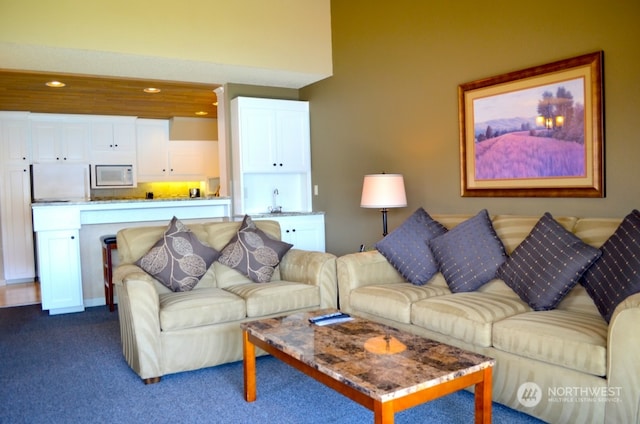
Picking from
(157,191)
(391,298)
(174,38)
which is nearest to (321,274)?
(391,298)

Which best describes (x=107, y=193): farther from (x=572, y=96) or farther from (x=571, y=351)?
(x=571, y=351)

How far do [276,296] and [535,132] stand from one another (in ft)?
6.50

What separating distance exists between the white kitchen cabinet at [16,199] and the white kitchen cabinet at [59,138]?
14 centimetres

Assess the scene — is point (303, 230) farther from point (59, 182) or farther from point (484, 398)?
point (59, 182)

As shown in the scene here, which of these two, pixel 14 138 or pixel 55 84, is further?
pixel 14 138

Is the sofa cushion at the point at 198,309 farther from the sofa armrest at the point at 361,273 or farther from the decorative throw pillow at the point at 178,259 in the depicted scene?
the sofa armrest at the point at 361,273

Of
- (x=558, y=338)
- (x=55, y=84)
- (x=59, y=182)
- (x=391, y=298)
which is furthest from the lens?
(x=59, y=182)

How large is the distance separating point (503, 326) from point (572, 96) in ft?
5.07

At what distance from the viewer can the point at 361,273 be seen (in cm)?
361

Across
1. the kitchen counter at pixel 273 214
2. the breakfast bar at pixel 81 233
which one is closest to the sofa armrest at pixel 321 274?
the kitchen counter at pixel 273 214

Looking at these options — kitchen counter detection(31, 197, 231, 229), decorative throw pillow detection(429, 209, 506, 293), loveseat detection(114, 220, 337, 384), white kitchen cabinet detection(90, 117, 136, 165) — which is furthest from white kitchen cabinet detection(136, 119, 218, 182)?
decorative throw pillow detection(429, 209, 506, 293)

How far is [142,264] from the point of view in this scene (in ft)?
11.6

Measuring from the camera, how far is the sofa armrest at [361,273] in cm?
358

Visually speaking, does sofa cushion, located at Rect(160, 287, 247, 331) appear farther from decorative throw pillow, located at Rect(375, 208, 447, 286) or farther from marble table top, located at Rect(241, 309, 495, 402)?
decorative throw pillow, located at Rect(375, 208, 447, 286)
